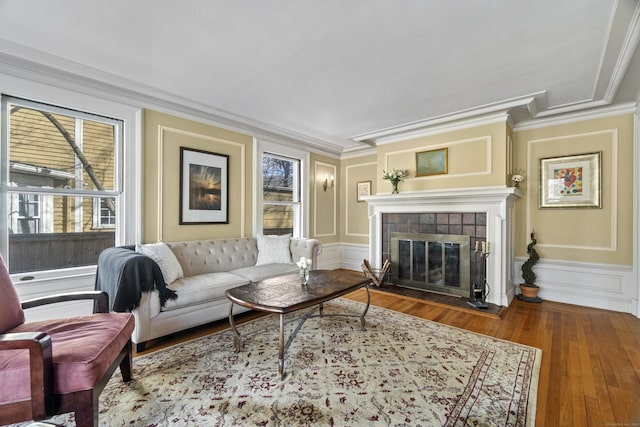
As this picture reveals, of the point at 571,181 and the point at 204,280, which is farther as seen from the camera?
the point at 571,181

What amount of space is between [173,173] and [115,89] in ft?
3.35

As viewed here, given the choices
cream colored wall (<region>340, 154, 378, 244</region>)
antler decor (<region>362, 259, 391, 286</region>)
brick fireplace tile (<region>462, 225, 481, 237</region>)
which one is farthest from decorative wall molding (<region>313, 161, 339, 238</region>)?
brick fireplace tile (<region>462, 225, 481, 237</region>)

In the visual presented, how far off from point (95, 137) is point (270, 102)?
1.95 meters

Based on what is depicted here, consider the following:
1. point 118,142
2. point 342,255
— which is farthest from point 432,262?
point 118,142

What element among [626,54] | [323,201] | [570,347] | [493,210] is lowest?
[570,347]

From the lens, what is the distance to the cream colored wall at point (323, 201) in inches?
206

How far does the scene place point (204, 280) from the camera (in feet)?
9.31

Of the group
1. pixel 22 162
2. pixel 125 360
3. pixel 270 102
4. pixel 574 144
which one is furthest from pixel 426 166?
pixel 22 162

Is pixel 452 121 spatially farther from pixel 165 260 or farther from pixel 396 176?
pixel 165 260

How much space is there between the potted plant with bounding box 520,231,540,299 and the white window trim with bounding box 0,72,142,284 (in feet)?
16.3

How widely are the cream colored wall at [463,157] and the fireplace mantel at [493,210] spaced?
19 cm

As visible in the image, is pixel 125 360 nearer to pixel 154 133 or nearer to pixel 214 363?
pixel 214 363

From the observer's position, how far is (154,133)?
3.24 m

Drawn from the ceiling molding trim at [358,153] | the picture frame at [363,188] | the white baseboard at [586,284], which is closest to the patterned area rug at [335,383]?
the white baseboard at [586,284]
